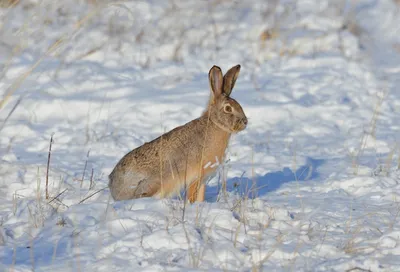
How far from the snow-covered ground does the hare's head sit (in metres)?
0.36

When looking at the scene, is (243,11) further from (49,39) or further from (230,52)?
(49,39)

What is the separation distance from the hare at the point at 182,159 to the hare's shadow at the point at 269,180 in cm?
39

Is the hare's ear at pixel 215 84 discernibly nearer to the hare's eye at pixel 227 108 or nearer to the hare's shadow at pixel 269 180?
the hare's eye at pixel 227 108

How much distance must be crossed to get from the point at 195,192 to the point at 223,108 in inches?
26.1

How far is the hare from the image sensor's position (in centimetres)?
477

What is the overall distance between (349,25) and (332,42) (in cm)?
79

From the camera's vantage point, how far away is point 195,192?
483 centimetres

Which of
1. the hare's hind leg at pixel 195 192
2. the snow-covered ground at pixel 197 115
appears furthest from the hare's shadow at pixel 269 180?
the hare's hind leg at pixel 195 192

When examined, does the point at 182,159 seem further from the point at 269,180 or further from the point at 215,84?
the point at 269,180

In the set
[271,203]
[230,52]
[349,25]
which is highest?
[349,25]

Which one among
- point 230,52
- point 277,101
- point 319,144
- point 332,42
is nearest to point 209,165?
point 319,144

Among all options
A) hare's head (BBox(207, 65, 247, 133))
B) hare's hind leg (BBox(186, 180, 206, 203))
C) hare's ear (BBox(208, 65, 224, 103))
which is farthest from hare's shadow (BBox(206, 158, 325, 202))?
hare's ear (BBox(208, 65, 224, 103))

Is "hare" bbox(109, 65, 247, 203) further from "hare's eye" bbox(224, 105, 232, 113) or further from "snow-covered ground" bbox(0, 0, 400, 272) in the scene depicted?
"snow-covered ground" bbox(0, 0, 400, 272)

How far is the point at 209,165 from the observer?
4855 millimetres
